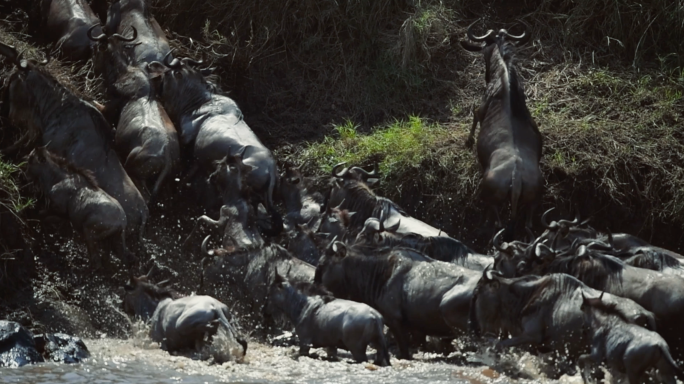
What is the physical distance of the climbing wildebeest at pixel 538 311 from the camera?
10.0 metres

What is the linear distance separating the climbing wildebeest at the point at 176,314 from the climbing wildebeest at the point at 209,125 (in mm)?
2021

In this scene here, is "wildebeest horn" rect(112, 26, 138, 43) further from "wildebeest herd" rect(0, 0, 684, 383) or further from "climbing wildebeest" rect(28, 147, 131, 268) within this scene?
"climbing wildebeest" rect(28, 147, 131, 268)

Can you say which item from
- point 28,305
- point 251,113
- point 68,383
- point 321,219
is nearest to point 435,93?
point 251,113

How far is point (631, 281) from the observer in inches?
417

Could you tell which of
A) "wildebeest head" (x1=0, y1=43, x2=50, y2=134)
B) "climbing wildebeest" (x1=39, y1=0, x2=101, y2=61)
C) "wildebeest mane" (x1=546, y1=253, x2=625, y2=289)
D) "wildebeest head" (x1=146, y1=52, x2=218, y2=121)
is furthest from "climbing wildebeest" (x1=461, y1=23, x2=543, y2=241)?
"wildebeest head" (x1=0, y1=43, x2=50, y2=134)

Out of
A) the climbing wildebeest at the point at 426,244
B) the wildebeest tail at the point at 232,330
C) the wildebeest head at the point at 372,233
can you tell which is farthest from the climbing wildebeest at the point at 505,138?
the wildebeest tail at the point at 232,330


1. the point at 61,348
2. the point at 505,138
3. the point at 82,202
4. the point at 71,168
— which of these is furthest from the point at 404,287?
the point at 71,168

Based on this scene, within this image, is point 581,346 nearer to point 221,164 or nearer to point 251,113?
point 221,164

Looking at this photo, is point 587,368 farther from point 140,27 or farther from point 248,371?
point 140,27

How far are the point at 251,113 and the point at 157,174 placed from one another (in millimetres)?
2684

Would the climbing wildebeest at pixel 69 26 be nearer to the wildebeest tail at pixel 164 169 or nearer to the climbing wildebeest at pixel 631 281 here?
the wildebeest tail at pixel 164 169

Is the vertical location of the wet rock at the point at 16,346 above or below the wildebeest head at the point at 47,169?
below

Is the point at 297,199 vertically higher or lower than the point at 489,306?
lower

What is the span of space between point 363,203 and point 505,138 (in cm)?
154
